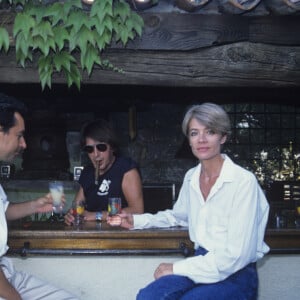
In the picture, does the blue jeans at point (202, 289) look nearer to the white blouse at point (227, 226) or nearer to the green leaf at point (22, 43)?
the white blouse at point (227, 226)

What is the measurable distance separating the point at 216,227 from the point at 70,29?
1.51 metres

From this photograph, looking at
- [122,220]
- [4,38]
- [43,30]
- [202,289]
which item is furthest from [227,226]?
[4,38]

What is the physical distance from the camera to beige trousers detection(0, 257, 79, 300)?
302 centimetres

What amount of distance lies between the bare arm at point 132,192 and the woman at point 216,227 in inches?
45.4

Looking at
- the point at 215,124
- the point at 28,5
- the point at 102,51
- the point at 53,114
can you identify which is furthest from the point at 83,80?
the point at 53,114

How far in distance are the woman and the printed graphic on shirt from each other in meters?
1.29

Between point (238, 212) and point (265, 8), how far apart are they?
1568mm

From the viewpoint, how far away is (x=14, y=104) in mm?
2990

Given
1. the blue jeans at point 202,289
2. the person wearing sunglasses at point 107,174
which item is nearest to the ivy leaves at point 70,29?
the person wearing sunglasses at point 107,174

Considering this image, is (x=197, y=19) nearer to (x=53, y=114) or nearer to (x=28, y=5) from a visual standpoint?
(x=28, y=5)

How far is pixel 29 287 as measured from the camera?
121 inches

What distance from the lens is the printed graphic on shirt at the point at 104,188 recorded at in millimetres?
4129

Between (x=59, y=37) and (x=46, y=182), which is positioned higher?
(x=59, y=37)

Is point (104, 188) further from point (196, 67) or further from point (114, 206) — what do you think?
point (196, 67)
